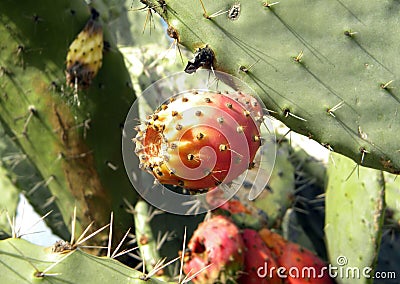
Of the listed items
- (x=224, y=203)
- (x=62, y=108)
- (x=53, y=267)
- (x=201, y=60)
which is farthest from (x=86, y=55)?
(x=53, y=267)

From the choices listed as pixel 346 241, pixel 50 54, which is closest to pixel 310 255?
pixel 346 241

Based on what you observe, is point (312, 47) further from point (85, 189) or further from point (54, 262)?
point (85, 189)

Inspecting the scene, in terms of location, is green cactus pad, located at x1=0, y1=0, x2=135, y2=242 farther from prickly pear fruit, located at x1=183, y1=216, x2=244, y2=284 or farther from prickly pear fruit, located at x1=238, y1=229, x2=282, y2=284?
prickly pear fruit, located at x1=238, y1=229, x2=282, y2=284

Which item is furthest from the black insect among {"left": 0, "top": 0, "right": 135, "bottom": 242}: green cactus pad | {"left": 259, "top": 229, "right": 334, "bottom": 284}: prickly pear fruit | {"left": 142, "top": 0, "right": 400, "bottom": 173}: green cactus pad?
{"left": 259, "top": 229, "right": 334, "bottom": 284}: prickly pear fruit

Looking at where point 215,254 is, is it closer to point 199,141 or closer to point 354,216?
point 354,216

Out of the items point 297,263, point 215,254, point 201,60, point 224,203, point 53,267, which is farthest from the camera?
point 297,263

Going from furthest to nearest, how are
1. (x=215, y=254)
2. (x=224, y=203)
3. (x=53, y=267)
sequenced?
(x=224, y=203) → (x=215, y=254) → (x=53, y=267)
